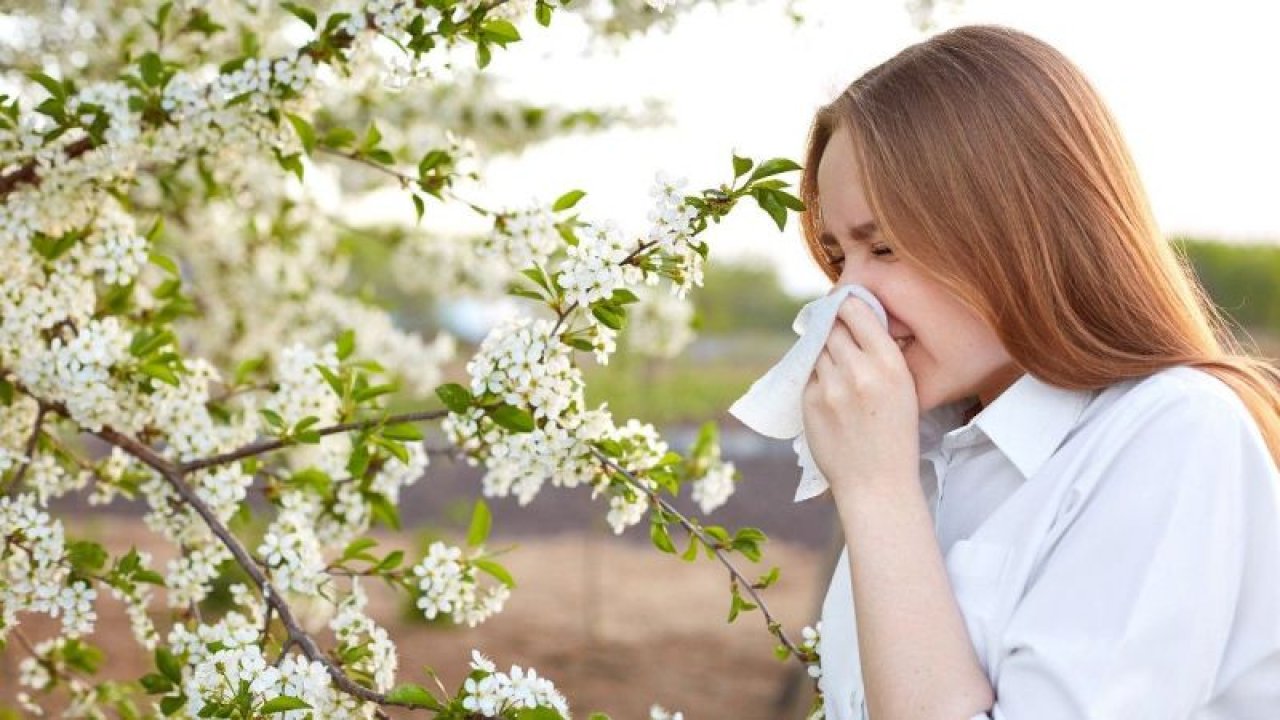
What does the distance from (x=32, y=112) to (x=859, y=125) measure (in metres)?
1.35

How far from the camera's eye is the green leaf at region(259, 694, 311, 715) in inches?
60.2

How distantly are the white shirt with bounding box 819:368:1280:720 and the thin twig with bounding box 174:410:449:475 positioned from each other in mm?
836

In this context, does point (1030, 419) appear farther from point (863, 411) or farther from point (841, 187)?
point (841, 187)

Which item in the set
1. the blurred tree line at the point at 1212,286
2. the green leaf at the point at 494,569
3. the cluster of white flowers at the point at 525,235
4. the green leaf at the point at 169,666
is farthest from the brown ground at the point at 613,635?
the blurred tree line at the point at 1212,286

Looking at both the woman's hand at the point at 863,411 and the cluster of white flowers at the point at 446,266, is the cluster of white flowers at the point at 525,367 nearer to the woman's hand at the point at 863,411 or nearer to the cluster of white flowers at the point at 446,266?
the woman's hand at the point at 863,411

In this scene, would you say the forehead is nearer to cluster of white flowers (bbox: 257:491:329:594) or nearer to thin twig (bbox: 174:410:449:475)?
thin twig (bbox: 174:410:449:475)

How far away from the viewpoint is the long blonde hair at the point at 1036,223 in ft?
4.65

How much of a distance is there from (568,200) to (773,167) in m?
0.58

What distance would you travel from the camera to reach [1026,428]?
1.44 m

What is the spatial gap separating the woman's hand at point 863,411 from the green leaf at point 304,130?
103 cm

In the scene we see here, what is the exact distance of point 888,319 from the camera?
1.50 metres

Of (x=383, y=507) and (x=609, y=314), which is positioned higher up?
(x=383, y=507)

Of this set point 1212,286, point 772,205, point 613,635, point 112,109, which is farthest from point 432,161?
point 1212,286

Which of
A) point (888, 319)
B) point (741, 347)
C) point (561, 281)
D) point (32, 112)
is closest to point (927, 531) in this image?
point (888, 319)
